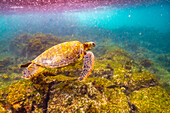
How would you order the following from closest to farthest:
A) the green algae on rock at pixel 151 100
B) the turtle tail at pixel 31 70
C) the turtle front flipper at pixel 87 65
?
the green algae on rock at pixel 151 100
the turtle tail at pixel 31 70
the turtle front flipper at pixel 87 65

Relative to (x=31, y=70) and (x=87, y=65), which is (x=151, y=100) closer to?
(x=87, y=65)

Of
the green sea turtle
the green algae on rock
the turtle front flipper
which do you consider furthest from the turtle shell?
the green algae on rock

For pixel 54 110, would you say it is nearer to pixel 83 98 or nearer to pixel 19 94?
pixel 83 98

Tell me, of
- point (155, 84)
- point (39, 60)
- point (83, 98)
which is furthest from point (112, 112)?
point (39, 60)

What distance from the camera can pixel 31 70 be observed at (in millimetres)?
3240

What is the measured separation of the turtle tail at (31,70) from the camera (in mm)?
3041

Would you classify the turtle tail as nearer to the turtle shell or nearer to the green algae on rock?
the turtle shell

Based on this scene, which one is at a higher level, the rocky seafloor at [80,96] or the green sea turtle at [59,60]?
the green sea turtle at [59,60]

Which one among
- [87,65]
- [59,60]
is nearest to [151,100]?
[87,65]

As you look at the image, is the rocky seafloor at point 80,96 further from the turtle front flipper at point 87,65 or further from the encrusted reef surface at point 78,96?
the turtle front flipper at point 87,65

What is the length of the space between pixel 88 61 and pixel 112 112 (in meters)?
1.96

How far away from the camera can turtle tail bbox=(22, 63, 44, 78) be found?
3.04 metres

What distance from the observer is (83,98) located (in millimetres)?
2775

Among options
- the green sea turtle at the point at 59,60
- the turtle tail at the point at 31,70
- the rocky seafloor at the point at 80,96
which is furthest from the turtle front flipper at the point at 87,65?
the turtle tail at the point at 31,70
